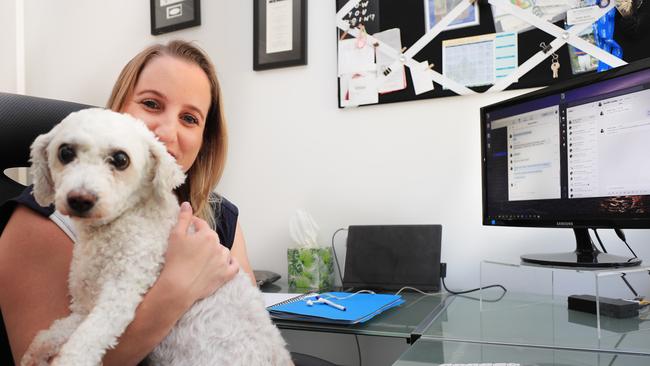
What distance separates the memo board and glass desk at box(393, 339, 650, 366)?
2.78 ft

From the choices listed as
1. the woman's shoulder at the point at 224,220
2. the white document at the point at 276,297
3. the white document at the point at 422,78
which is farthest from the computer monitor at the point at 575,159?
the woman's shoulder at the point at 224,220

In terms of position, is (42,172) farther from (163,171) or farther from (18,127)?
(18,127)

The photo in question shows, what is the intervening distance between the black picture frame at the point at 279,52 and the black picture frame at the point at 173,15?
0.30m

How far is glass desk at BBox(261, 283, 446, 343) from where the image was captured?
0.94 m

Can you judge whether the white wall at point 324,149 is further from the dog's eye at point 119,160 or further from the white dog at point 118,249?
the dog's eye at point 119,160

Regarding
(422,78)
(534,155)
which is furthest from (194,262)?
(422,78)

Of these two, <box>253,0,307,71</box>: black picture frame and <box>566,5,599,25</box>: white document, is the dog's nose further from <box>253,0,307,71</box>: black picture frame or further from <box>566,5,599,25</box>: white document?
<box>566,5,599,25</box>: white document

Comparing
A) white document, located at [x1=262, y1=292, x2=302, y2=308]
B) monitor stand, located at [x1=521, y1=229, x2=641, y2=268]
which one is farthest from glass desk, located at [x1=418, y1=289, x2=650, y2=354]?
white document, located at [x1=262, y1=292, x2=302, y2=308]

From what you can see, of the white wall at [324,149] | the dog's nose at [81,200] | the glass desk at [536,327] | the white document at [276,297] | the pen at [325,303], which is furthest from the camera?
the white wall at [324,149]

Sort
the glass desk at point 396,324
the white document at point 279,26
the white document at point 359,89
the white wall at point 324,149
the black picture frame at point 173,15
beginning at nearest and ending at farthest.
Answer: the glass desk at point 396,324 < the white wall at point 324,149 < the white document at point 359,89 < the white document at point 279,26 < the black picture frame at point 173,15

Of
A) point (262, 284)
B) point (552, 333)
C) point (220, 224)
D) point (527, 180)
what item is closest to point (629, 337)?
point (552, 333)

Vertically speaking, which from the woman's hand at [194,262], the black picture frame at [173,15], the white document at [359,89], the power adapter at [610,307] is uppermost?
the black picture frame at [173,15]

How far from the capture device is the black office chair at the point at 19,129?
870 mm

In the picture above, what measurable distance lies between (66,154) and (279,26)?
1.22 meters
